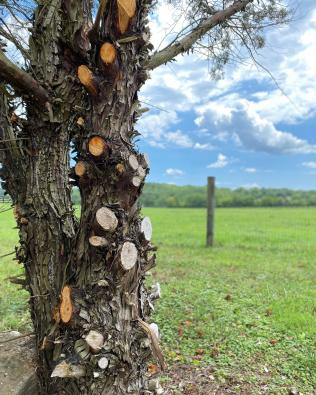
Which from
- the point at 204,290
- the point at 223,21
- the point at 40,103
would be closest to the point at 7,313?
the point at 204,290

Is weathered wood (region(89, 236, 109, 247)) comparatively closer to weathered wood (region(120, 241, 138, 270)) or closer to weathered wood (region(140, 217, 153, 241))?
weathered wood (region(120, 241, 138, 270))

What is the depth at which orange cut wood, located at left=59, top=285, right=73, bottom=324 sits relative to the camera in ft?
7.60

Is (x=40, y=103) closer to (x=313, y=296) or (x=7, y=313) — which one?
(x=7, y=313)

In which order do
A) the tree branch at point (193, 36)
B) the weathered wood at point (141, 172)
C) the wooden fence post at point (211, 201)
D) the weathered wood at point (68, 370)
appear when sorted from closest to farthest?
the weathered wood at point (68, 370) → the weathered wood at point (141, 172) → the tree branch at point (193, 36) → the wooden fence post at point (211, 201)

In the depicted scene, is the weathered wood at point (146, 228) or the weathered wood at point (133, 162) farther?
the weathered wood at point (146, 228)

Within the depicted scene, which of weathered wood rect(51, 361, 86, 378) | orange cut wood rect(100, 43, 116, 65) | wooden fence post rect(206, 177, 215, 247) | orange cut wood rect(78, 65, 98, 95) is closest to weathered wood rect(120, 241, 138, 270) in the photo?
weathered wood rect(51, 361, 86, 378)

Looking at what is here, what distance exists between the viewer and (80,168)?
232cm

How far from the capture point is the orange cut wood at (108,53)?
229 centimetres

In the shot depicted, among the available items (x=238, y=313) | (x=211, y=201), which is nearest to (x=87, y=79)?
(x=238, y=313)

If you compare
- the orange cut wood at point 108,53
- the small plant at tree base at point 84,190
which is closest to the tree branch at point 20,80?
the small plant at tree base at point 84,190

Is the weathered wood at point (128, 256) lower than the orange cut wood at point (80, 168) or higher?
lower

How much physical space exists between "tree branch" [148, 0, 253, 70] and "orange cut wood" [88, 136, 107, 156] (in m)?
1.59

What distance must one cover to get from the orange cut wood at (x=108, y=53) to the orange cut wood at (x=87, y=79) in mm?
107

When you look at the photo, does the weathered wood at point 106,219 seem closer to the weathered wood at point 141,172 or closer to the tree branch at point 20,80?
the weathered wood at point 141,172
